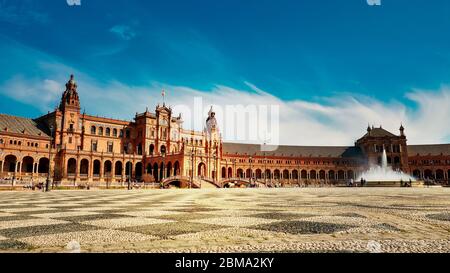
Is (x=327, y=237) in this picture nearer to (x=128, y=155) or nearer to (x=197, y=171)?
(x=197, y=171)

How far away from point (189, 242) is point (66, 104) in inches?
3158

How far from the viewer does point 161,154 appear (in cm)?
7638

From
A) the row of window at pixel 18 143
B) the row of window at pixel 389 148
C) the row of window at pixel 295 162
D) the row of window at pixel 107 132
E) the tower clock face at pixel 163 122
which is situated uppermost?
the tower clock face at pixel 163 122

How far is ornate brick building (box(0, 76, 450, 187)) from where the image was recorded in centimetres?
6625

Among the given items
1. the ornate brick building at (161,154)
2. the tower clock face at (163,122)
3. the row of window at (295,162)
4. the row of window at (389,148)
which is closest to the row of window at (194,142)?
the ornate brick building at (161,154)

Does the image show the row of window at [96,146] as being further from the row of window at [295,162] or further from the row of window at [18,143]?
the row of window at [295,162]

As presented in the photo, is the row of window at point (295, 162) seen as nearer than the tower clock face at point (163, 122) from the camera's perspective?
No

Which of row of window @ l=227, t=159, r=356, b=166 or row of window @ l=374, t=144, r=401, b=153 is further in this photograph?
row of window @ l=374, t=144, r=401, b=153

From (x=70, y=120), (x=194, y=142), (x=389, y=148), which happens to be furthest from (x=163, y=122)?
(x=389, y=148)

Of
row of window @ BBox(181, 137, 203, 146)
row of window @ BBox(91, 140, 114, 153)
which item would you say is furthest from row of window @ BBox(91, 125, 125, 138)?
row of window @ BBox(181, 137, 203, 146)

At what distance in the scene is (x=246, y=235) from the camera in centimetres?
488

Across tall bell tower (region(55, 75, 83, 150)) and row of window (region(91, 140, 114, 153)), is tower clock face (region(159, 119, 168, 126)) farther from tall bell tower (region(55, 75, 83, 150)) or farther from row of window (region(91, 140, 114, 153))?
tall bell tower (region(55, 75, 83, 150))

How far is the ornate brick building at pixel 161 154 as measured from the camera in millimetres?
66250

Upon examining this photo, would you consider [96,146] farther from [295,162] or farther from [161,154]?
[295,162]
